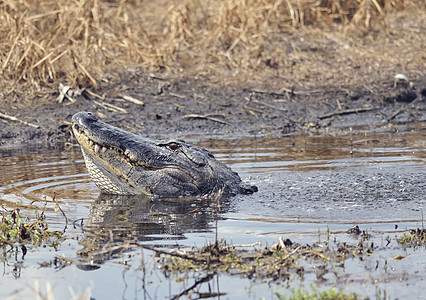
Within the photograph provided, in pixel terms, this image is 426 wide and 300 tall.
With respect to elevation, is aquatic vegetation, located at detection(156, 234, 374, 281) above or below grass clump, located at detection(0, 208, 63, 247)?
below

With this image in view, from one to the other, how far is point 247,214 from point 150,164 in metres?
1.15

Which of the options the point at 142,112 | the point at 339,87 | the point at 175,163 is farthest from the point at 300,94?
the point at 175,163

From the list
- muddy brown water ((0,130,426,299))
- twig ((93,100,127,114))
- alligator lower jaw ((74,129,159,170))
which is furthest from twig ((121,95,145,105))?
alligator lower jaw ((74,129,159,170))

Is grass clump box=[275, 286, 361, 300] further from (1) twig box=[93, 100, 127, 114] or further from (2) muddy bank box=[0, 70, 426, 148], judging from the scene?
(1) twig box=[93, 100, 127, 114]

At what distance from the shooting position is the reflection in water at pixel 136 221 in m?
4.51

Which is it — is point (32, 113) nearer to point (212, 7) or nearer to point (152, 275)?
point (212, 7)

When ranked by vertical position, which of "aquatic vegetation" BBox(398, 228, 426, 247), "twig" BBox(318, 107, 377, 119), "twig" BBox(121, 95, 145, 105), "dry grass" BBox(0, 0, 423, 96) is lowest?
"aquatic vegetation" BBox(398, 228, 426, 247)

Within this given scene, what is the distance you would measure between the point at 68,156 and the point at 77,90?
5.97 feet

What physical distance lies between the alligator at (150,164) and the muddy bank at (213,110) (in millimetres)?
3064

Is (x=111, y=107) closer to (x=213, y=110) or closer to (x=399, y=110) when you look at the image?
(x=213, y=110)

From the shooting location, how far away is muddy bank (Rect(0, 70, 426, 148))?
9.63 metres

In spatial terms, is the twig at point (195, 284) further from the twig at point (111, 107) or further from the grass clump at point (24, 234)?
the twig at point (111, 107)

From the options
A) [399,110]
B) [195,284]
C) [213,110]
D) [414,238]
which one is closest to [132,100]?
[213,110]

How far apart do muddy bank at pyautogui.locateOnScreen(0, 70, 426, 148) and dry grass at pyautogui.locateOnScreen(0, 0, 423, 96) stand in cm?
39
